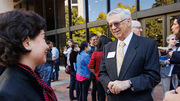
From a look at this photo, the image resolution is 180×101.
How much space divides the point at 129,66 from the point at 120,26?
1.71 feet

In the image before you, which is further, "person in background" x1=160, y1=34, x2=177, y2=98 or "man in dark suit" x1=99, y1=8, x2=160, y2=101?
"person in background" x1=160, y1=34, x2=177, y2=98

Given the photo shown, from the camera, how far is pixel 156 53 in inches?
66.8

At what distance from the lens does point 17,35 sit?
855mm

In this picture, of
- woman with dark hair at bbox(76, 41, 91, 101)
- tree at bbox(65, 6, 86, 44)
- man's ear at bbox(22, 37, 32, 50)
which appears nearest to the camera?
man's ear at bbox(22, 37, 32, 50)

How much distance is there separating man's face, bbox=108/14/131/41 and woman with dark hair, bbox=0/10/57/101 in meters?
1.09

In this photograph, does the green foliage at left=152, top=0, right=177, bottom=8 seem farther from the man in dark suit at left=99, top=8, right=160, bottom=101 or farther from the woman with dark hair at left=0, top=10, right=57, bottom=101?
the woman with dark hair at left=0, top=10, right=57, bottom=101

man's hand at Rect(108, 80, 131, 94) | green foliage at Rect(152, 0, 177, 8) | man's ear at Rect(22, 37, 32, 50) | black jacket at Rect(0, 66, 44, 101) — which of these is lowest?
man's hand at Rect(108, 80, 131, 94)

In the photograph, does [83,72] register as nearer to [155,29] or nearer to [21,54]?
[21,54]

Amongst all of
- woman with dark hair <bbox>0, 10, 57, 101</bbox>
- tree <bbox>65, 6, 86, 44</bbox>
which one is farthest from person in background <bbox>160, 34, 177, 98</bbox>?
tree <bbox>65, 6, 86, 44</bbox>

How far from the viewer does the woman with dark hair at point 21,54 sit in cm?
81

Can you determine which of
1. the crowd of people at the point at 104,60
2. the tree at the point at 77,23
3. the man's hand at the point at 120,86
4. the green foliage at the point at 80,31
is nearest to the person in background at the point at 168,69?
the crowd of people at the point at 104,60

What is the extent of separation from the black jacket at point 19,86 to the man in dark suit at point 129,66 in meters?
0.98

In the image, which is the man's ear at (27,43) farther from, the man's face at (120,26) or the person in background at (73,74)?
the person in background at (73,74)

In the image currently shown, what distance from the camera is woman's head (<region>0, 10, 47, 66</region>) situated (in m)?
0.84
